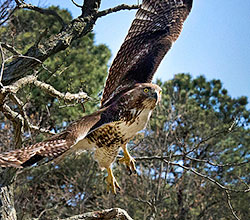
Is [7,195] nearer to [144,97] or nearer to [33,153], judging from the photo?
[33,153]

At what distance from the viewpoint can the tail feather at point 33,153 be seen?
2135 mm

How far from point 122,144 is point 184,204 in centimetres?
835

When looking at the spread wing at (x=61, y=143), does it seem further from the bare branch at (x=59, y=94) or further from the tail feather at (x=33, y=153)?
the bare branch at (x=59, y=94)

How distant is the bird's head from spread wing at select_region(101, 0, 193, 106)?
1.98ft

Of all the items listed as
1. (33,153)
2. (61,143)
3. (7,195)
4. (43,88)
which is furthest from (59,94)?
(33,153)

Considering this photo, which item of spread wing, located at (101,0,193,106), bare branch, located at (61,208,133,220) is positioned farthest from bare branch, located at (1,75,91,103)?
bare branch, located at (61,208,133,220)

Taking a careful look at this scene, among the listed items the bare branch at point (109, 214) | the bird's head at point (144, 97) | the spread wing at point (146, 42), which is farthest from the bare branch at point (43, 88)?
the bare branch at point (109, 214)

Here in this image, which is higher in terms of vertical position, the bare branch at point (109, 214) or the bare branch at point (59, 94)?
the bare branch at point (59, 94)

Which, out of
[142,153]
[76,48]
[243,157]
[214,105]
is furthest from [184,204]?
[76,48]

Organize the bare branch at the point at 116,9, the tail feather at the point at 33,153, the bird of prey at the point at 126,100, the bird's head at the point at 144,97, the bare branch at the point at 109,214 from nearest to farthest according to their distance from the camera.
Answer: the tail feather at the point at 33,153
the bird of prey at the point at 126,100
the bird's head at the point at 144,97
the bare branch at the point at 109,214
the bare branch at the point at 116,9

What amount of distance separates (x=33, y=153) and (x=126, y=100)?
741 mm

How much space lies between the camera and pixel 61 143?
2.43 metres

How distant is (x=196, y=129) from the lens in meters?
12.3

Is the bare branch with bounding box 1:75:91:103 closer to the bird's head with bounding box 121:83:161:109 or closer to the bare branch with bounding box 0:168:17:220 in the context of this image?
the bare branch with bounding box 0:168:17:220
